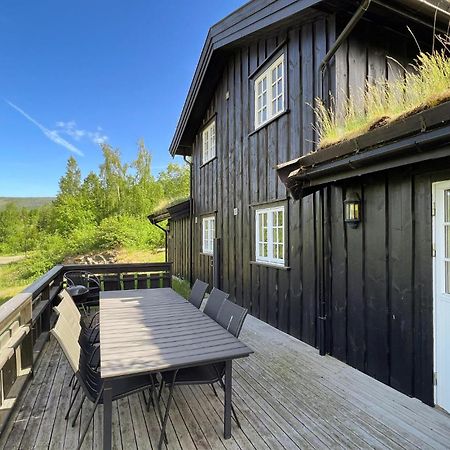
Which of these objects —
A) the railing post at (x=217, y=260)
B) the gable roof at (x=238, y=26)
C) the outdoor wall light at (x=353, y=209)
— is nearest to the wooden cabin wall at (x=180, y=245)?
the railing post at (x=217, y=260)

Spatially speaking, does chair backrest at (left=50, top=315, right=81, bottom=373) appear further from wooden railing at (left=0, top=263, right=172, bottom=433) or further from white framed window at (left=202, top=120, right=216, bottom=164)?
white framed window at (left=202, top=120, right=216, bottom=164)

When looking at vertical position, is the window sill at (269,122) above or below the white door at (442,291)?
above

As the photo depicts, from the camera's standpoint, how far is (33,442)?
78.0 inches

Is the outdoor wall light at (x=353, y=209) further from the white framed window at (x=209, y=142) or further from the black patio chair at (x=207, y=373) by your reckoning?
the white framed window at (x=209, y=142)

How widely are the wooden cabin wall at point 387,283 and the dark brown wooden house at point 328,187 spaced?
0.01 meters

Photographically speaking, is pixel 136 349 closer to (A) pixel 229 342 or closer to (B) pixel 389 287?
(A) pixel 229 342

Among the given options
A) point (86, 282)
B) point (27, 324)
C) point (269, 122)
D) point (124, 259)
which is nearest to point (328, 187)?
point (269, 122)

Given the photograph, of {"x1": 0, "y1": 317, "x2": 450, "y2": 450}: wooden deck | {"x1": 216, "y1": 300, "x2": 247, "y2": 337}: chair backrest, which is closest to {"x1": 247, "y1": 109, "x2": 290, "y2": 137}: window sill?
{"x1": 216, "y1": 300, "x2": 247, "y2": 337}: chair backrest

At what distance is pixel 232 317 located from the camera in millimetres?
2467

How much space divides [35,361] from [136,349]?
201 cm

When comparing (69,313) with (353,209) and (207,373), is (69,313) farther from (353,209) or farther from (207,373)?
(353,209)

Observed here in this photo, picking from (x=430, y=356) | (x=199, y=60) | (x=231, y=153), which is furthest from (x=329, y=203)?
(x=199, y=60)

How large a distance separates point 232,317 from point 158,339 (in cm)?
62

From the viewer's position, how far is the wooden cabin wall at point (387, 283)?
2500 millimetres
